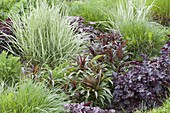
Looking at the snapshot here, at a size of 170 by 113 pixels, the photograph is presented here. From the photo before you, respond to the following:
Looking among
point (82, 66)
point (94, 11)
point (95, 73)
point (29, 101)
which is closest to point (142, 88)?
point (95, 73)

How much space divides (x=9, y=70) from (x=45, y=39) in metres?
1.04

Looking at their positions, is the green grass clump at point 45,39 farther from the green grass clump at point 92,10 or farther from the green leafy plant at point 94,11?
the green grass clump at point 92,10

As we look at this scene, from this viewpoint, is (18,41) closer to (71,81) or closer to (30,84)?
(71,81)

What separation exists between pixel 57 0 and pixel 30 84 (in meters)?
3.67

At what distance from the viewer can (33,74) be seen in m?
4.93

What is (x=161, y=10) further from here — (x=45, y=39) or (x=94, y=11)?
(x=45, y=39)

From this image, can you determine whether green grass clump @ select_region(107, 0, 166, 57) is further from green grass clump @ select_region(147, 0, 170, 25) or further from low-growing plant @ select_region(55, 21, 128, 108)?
green grass clump @ select_region(147, 0, 170, 25)

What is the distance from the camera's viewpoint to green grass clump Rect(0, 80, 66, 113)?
4023 mm

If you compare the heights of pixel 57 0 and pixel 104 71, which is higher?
pixel 57 0

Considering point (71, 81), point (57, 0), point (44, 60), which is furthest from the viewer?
point (57, 0)

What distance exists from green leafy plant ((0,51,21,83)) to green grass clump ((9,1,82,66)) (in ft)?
2.02

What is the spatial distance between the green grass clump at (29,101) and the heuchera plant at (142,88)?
3.01ft

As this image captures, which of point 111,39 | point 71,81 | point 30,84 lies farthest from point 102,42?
point 30,84

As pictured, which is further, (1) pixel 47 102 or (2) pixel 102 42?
(2) pixel 102 42
